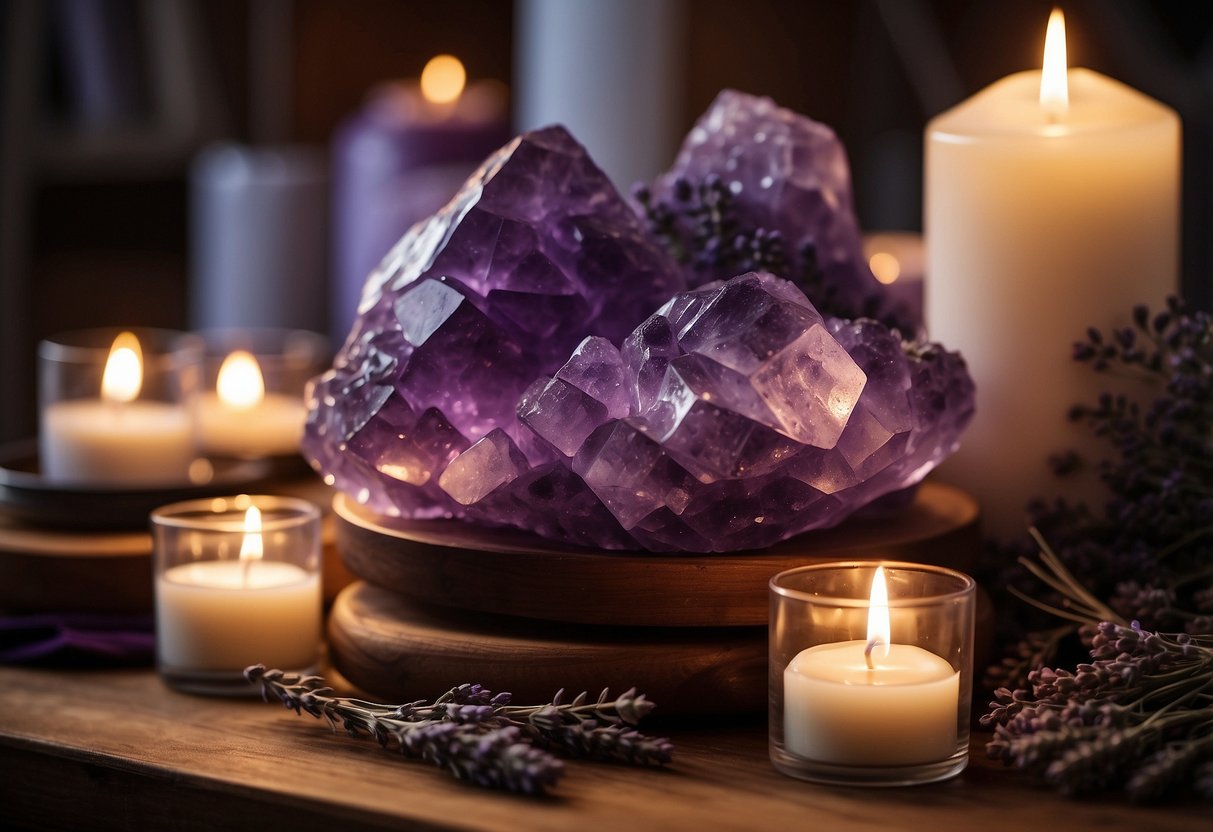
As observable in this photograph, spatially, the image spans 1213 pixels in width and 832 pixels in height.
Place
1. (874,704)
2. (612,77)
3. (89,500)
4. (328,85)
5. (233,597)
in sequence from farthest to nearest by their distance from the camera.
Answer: (328,85), (612,77), (89,500), (233,597), (874,704)

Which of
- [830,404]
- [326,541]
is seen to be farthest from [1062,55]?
[326,541]

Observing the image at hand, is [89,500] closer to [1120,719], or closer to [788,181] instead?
[788,181]

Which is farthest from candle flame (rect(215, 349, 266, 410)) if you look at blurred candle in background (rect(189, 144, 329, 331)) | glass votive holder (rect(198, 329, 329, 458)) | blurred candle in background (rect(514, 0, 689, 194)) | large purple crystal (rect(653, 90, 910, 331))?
blurred candle in background (rect(189, 144, 329, 331))

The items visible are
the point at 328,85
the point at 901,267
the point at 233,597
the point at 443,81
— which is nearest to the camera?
the point at 233,597

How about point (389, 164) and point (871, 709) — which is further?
point (389, 164)

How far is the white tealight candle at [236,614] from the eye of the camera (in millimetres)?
1043

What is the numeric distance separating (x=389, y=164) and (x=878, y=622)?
1.68m

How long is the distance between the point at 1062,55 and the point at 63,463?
0.92 m

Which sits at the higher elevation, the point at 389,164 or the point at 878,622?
the point at 389,164

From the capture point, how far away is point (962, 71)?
2900mm

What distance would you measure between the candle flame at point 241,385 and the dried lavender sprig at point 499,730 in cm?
69

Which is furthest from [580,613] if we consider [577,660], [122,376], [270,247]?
[270,247]

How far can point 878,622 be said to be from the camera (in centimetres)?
82

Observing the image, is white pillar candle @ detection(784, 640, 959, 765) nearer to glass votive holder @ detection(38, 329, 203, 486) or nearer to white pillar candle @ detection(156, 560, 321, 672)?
white pillar candle @ detection(156, 560, 321, 672)
